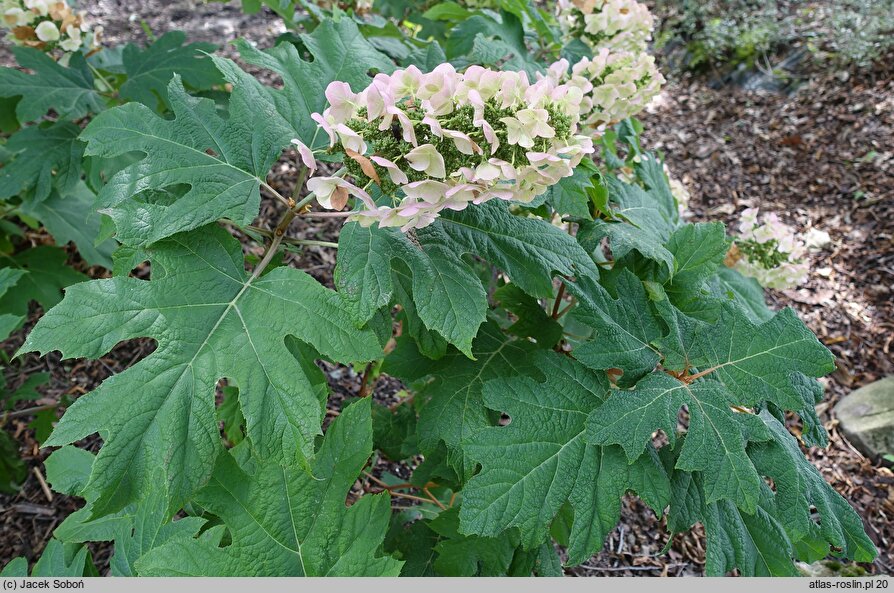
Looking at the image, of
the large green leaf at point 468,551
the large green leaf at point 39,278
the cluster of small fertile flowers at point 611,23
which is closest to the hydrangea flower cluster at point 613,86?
the cluster of small fertile flowers at point 611,23

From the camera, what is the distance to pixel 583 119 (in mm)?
2014

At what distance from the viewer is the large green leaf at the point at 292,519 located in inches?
46.3

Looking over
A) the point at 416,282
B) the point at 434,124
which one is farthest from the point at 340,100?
the point at 416,282

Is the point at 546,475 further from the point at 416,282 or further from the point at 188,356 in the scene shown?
the point at 188,356

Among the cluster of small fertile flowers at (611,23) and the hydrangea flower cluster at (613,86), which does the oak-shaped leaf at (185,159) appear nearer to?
the hydrangea flower cluster at (613,86)

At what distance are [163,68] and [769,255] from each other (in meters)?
2.48

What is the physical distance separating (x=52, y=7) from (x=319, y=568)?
2.45 m

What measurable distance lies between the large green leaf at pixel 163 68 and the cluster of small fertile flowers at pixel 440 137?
140 centimetres

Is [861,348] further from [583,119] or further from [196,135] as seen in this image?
[196,135]

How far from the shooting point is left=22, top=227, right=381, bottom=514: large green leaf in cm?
110

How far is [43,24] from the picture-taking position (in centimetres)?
243

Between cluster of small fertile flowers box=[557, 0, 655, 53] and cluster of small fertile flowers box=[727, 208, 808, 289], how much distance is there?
0.84 metres

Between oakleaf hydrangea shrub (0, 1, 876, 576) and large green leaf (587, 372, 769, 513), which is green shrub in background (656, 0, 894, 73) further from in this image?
large green leaf (587, 372, 769, 513)

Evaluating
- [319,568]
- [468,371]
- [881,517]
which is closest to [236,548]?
[319,568]
